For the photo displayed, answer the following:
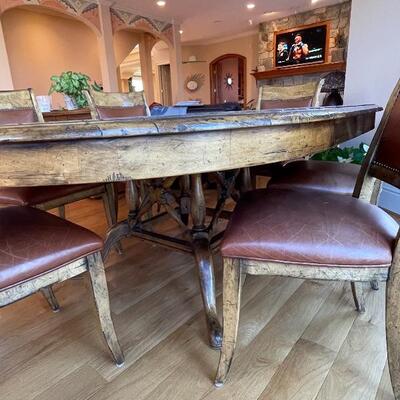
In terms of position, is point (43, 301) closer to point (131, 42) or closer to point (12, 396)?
point (12, 396)

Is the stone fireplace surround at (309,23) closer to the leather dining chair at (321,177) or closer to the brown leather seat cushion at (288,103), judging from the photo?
the brown leather seat cushion at (288,103)

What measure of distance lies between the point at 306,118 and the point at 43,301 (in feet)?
4.11

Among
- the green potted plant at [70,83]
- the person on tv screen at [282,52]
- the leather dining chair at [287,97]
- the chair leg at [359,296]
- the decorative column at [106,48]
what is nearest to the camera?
the chair leg at [359,296]

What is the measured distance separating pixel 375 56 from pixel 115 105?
193 centimetres

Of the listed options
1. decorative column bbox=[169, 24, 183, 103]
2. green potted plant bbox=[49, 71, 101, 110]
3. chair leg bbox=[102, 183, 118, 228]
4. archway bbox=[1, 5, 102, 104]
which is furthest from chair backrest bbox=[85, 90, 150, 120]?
decorative column bbox=[169, 24, 183, 103]

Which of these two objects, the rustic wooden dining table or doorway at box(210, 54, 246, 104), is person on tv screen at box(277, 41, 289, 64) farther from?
the rustic wooden dining table

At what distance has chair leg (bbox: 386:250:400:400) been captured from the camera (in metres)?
0.67

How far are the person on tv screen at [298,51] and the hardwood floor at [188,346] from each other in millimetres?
6550

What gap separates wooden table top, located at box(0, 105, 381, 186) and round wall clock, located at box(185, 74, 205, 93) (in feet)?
30.7

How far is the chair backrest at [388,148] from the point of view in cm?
79

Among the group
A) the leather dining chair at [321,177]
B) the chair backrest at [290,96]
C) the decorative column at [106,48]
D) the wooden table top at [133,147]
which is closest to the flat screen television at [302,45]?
the decorative column at [106,48]

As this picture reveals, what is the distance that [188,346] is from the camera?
100cm

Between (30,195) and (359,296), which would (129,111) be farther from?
(359,296)

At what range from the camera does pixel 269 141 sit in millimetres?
682
